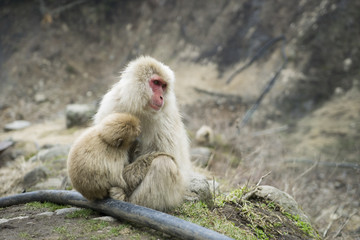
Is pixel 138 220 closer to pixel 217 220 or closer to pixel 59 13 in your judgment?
pixel 217 220

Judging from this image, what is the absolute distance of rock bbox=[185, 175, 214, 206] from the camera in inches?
139

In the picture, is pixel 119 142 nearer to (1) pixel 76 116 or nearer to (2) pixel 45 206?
(2) pixel 45 206

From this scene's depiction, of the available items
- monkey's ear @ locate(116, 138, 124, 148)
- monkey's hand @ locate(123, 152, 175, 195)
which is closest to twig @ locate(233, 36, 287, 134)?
monkey's hand @ locate(123, 152, 175, 195)

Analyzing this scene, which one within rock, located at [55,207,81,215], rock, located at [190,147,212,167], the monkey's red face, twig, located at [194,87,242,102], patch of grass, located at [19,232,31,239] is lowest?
patch of grass, located at [19,232,31,239]

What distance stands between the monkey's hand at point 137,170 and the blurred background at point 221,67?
324 cm

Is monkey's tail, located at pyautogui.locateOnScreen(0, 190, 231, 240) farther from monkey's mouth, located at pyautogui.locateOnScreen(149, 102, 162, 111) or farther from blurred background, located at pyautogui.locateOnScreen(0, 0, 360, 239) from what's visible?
blurred background, located at pyautogui.locateOnScreen(0, 0, 360, 239)

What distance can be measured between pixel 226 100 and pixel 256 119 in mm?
1424

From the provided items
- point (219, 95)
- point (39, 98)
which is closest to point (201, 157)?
point (219, 95)

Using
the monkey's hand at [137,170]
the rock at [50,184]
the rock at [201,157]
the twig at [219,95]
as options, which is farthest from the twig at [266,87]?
the monkey's hand at [137,170]

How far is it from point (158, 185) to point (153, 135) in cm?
55

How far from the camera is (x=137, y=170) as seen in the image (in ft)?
10.2

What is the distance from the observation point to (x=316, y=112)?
32.1 feet

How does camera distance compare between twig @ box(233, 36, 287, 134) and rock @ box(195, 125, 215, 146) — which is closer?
rock @ box(195, 125, 215, 146)

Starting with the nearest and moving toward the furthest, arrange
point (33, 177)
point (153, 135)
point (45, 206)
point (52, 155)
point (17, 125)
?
point (153, 135) < point (45, 206) < point (33, 177) < point (52, 155) < point (17, 125)
